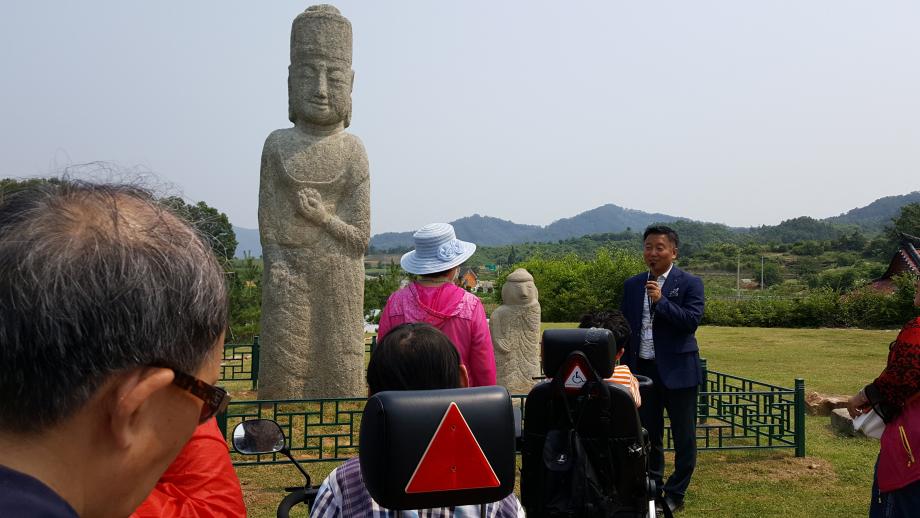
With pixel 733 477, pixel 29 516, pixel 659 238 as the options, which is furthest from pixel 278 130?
pixel 29 516

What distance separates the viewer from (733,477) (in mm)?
6043

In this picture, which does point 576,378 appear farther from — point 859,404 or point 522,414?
point 522,414

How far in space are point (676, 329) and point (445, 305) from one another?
214 centimetres

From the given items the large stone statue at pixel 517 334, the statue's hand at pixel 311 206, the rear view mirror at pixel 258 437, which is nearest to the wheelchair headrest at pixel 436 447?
the rear view mirror at pixel 258 437

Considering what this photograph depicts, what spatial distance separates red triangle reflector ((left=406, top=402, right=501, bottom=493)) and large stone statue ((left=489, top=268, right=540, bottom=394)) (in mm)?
8486

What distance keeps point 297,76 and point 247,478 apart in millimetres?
4759

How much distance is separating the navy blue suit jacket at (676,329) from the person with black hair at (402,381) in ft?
10.5

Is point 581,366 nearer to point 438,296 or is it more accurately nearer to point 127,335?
point 438,296

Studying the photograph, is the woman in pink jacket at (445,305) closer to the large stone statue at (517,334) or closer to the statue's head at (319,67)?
the statue's head at (319,67)

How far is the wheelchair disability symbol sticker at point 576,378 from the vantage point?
2863 mm

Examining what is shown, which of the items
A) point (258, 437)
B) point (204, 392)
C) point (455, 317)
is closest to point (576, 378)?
point (455, 317)

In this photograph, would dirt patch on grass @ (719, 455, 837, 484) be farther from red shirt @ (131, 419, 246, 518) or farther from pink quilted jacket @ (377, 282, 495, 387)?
red shirt @ (131, 419, 246, 518)

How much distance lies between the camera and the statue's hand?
8.33 meters

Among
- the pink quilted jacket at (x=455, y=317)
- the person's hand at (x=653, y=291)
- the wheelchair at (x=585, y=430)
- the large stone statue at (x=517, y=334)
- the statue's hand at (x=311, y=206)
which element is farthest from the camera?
→ the large stone statue at (x=517, y=334)
